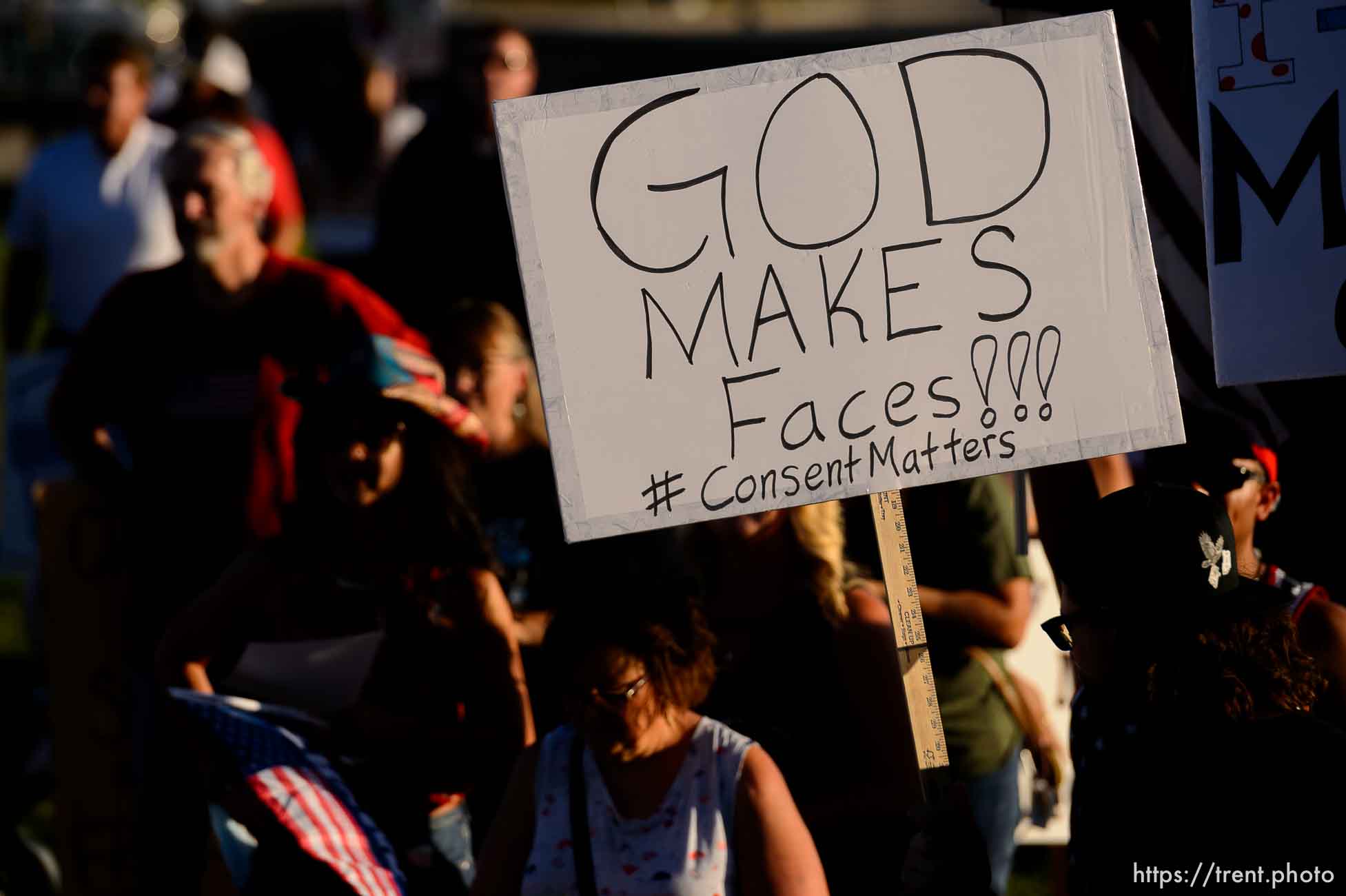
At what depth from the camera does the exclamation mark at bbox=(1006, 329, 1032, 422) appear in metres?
2.54

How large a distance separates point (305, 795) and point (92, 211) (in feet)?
12.2

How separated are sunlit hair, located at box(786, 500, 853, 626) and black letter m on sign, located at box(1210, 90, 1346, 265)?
2.98 ft

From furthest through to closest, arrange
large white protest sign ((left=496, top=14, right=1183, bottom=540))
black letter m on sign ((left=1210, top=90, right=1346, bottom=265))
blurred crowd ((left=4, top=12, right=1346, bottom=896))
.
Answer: black letter m on sign ((left=1210, top=90, right=1346, bottom=265)) → large white protest sign ((left=496, top=14, right=1183, bottom=540)) → blurred crowd ((left=4, top=12, right=1346, bottom=896))

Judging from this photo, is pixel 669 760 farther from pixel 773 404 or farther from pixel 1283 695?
pixel 1283 695

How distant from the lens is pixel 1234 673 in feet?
7.47

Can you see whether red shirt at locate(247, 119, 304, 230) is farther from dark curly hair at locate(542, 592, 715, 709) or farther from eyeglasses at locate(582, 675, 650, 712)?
Answer: eyeglasses at locate(582, 675, 650, 712)

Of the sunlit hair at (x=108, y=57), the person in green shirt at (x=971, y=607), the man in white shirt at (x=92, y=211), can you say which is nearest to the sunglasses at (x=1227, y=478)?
the person in green shirt at (x=971, y=607)

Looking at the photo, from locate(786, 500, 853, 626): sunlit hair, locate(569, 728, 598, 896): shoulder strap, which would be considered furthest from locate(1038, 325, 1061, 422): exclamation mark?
locate(569, 728, 598, 896): shoulder strap

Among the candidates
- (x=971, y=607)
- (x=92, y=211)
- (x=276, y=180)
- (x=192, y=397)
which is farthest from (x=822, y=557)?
(x=92, y=211)

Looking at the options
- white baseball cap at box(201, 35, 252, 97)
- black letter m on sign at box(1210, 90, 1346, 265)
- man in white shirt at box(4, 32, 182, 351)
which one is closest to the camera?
black letter m on sign at box(1210, 90, 1346, 265)

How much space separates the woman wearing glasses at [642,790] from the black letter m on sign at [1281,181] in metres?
1.19

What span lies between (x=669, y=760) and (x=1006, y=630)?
96cm

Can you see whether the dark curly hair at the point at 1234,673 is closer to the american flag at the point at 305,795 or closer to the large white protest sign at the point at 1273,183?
the large white protest sign at the point at 1273,183

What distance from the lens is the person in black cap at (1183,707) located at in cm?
216
